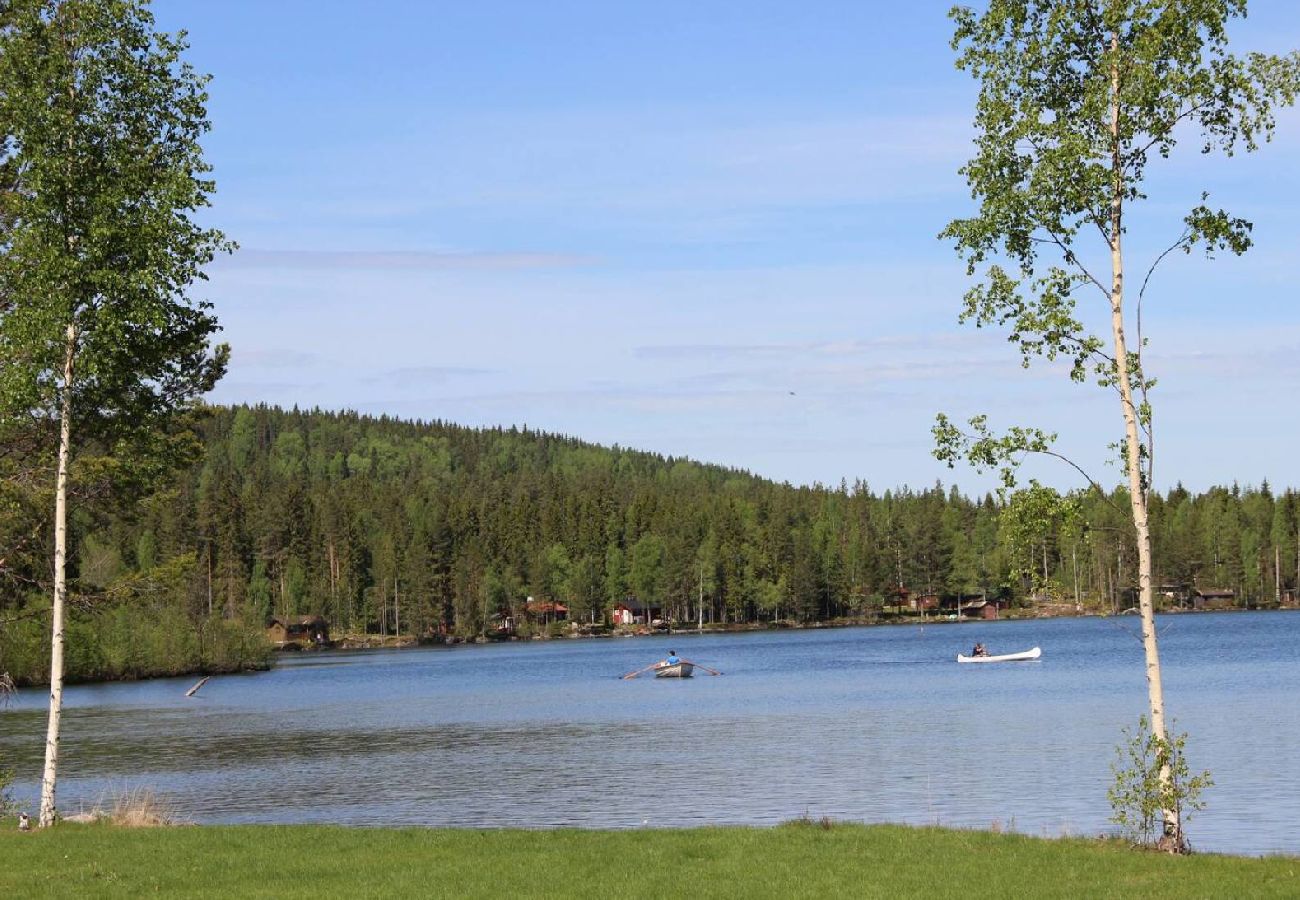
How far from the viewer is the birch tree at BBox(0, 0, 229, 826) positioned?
2447 cm

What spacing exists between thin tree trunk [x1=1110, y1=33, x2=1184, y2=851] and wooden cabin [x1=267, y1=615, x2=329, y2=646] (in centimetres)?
16878

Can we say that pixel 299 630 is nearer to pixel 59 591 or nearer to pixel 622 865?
pixel 59 591

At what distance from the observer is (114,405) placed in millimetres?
26172

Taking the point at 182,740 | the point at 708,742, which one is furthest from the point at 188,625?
the point at 708,742

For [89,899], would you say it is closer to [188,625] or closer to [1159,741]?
[1159,741]

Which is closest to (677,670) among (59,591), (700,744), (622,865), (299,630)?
(700,744)

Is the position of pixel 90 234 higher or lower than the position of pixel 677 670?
higher

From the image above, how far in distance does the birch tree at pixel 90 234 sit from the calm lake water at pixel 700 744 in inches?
468

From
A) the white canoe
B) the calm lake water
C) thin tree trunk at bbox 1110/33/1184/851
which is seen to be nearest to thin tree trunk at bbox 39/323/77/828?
the calm lake water

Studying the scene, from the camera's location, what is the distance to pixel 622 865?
20875 millimetres

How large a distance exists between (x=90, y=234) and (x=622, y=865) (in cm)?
1371

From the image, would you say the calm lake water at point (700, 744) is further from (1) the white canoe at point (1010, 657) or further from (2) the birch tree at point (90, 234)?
(2) the birch tree at point (90, 234)

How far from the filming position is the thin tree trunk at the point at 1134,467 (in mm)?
20047

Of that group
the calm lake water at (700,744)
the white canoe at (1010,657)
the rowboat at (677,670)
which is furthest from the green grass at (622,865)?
the white canoe at (1010,657)
